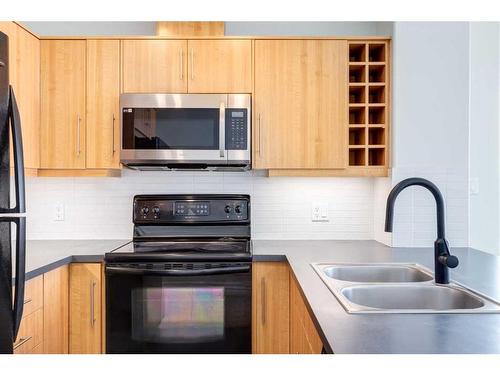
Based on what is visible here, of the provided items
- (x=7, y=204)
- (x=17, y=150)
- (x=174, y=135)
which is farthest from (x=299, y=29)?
(x=7, y=204)

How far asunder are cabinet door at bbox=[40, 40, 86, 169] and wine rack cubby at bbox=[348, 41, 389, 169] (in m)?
1.57

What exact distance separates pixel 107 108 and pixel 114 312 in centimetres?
114

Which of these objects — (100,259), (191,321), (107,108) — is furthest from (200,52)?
(191,321)

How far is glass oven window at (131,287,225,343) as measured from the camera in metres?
2.16

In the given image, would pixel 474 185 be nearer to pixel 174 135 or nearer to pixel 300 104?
pixel 300 104

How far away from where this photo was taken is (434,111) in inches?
95.7

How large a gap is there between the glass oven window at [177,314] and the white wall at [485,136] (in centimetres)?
173

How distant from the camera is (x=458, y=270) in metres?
1.77

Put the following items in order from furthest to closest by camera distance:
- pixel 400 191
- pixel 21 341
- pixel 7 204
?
pixel 21 341
pixel 400 191
pixel 7 204

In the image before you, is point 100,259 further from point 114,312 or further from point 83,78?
point 83,78

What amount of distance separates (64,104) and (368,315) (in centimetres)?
210

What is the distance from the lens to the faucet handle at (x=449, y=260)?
1.40 metres

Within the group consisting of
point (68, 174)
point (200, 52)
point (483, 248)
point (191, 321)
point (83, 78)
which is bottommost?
point (191, 321)

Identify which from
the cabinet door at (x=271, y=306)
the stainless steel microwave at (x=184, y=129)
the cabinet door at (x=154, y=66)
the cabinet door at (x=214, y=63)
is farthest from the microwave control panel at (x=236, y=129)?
the cabinet door at (x=271, y=306)
